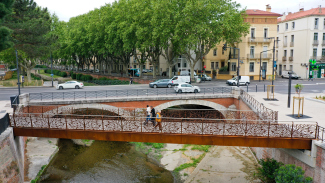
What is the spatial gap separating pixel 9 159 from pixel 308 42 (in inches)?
2098

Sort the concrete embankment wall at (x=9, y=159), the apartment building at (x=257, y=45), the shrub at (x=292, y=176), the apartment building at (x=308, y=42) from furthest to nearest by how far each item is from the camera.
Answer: the apartment building at (x=308, y=42) → the apartment building at (x=257, y=45) → the concrete embankment wall at (x=9, y=159) → the shrub at (x=292, y=176)

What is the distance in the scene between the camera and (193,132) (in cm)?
1464

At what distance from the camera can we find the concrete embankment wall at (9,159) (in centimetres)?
1416

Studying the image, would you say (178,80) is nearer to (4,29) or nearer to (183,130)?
(183,130)

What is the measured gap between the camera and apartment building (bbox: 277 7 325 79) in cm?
5047

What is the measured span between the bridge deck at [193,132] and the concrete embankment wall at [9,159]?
1.02 metres

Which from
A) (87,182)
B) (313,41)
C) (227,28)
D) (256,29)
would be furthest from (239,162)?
(313,41)

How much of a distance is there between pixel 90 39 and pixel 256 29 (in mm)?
30481

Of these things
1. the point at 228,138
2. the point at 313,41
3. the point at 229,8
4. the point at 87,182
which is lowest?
the point at 87,182

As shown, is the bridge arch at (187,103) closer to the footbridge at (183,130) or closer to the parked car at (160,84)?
the footbridge at (183,130)

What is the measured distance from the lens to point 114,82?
43031 mm

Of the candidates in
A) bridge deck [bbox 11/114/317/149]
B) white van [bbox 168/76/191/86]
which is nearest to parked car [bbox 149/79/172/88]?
white van [bbox 168/76/191/86]

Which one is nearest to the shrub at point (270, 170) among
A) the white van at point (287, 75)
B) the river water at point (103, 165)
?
the river water at point (103, 165)

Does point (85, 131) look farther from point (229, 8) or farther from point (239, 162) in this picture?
point (229, 8)
